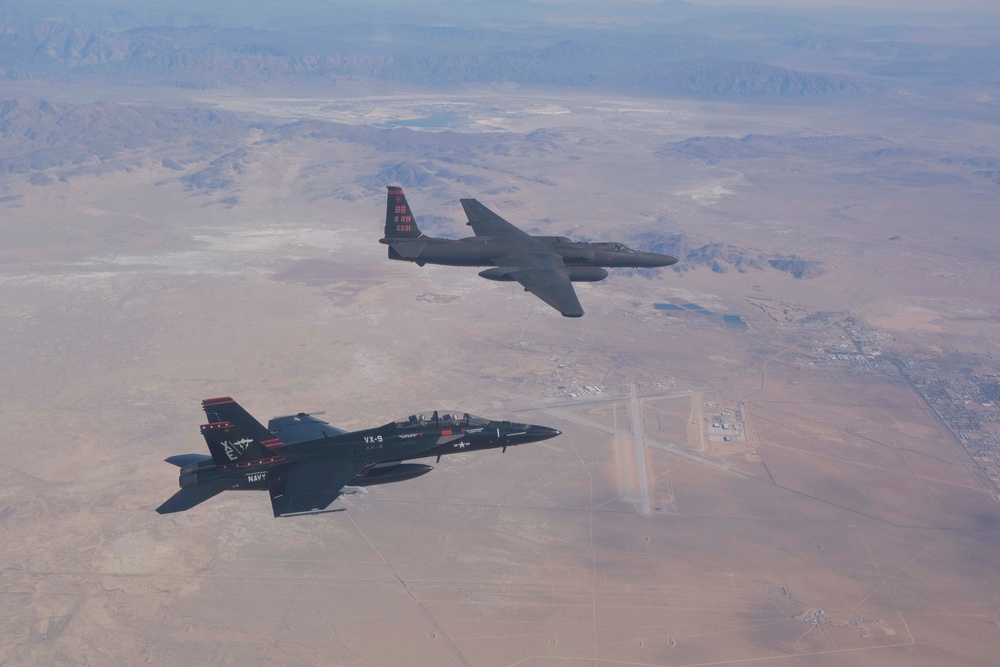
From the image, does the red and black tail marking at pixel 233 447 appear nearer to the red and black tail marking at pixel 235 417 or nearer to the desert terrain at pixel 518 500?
the red and black tail marking at pixel 235 417

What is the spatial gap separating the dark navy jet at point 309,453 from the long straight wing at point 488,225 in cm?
2370

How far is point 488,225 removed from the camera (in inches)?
2955

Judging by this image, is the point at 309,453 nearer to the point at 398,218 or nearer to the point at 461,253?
the point at 461,253

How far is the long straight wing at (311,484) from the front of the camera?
46.1 metres

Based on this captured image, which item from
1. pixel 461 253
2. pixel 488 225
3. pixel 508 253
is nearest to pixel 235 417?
pixel 461 253

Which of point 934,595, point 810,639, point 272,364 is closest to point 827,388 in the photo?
point 934,595

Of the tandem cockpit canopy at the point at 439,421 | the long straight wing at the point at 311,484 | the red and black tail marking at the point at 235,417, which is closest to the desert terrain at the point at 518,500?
the long straight wing at the point at 311,484

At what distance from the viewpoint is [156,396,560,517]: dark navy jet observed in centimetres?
4694

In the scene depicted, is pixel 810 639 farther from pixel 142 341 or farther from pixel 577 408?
pixel 142 341

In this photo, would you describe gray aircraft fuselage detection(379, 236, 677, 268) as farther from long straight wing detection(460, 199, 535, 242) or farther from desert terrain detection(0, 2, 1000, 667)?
desert terrain detection(0, 2, 1000, 667)

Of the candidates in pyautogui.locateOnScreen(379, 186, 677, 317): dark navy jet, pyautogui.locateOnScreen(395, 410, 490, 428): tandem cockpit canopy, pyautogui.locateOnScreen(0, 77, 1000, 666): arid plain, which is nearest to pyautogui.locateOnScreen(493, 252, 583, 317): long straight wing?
pyautogui.locateOnScreen(379, 186, 677, 317): dark navy jet

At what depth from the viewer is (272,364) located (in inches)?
5394

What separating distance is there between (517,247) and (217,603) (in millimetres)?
50729

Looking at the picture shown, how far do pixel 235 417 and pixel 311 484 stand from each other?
6.64 metres
